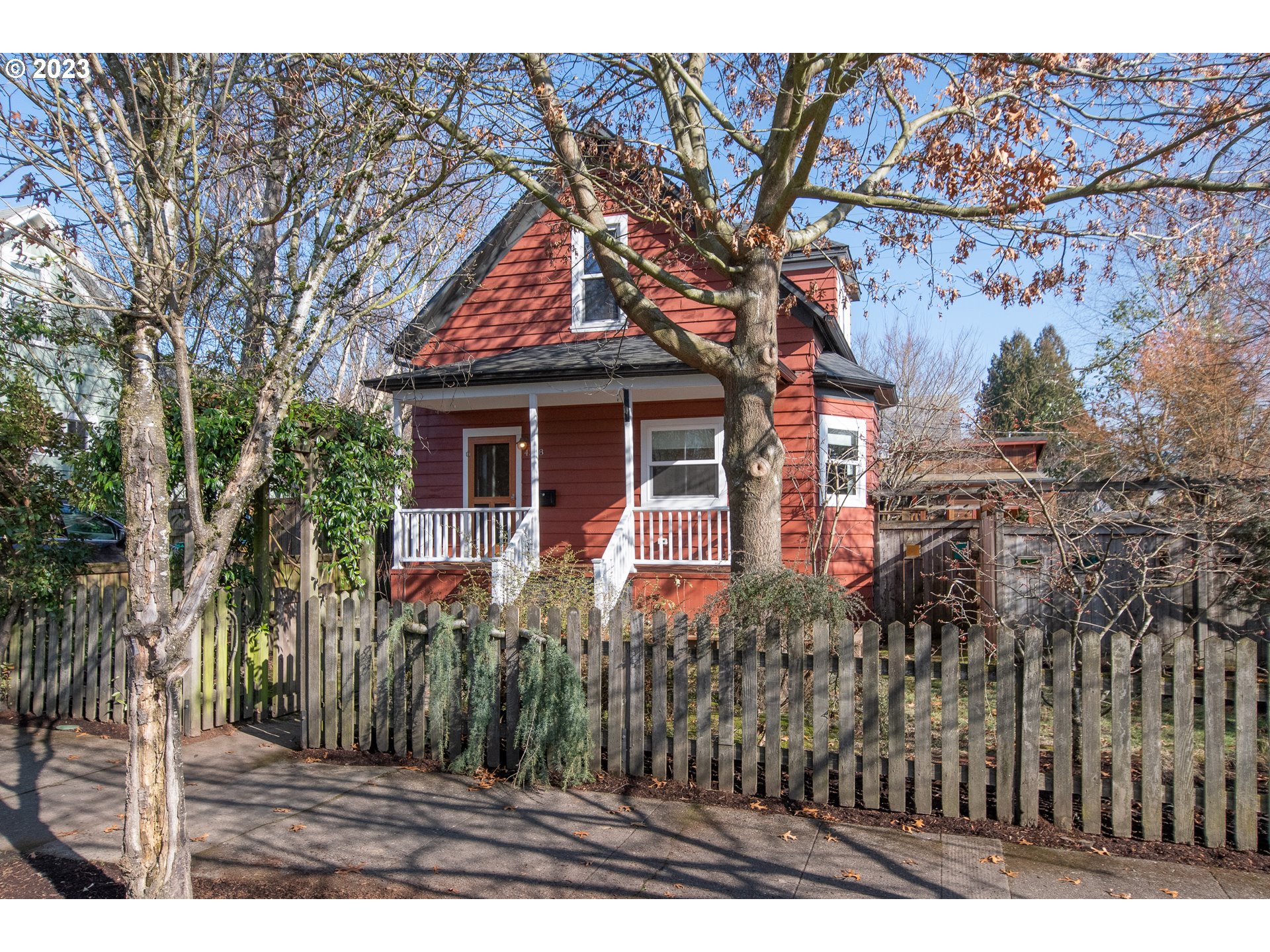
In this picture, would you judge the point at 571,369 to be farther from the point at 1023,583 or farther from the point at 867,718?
the point at 867,718

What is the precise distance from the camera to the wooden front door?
15141 millimetres

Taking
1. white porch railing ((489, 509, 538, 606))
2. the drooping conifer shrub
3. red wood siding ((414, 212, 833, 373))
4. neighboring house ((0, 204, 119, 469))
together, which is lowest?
the drooping conifer shrub

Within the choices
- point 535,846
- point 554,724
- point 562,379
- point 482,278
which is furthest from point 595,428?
point 535,846

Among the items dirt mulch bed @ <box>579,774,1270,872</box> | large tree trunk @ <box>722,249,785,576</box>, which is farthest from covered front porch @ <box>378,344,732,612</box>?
dirt mulch bed @ <box>579,774,1270,872</box>

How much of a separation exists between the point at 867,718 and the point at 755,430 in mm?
3251

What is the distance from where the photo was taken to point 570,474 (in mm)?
14430

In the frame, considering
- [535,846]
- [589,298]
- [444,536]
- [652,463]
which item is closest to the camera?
[535,846]

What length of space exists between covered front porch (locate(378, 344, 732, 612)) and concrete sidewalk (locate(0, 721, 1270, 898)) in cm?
610

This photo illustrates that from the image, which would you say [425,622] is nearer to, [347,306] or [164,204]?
[347,306]

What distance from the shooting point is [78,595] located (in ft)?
24.7

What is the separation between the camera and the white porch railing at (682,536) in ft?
40.3

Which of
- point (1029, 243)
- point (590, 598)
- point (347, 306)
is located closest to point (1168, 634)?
point (1029, 243)

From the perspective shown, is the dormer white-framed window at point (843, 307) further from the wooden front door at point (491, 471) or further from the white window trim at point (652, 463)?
the wooden front door at point (491, 471)

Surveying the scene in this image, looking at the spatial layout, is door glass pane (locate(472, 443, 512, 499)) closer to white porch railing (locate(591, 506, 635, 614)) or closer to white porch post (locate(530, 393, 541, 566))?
white porch post (locate(530, 393, 541, 566))
